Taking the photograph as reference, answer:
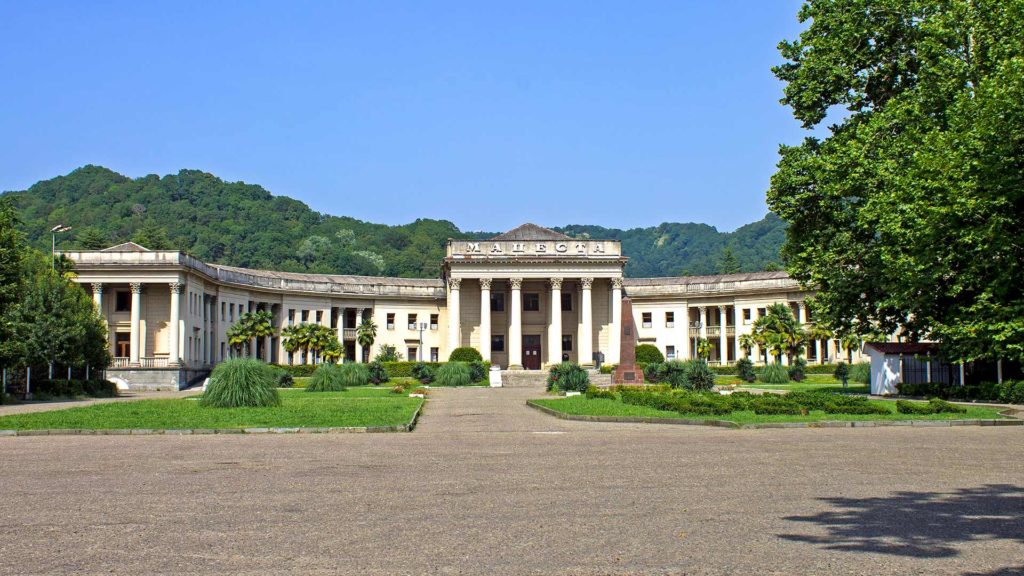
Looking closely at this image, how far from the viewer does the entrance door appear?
89938 millimetres

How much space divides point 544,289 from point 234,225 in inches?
3038

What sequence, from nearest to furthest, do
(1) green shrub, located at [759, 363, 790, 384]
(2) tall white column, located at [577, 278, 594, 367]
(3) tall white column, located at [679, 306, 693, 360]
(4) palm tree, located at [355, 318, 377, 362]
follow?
(1) green shrub, located at [759, 363, 790, 384] < (2) tall white column, located at [577, 278, 594, 367] < (4) palm tree, located at [355, 318, 377, 362] < (3) tall white column, located at [679, 306, 693, 360]

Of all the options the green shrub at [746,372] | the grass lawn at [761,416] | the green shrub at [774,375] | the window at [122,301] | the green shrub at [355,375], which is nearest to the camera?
the grass lawn at [761,416]

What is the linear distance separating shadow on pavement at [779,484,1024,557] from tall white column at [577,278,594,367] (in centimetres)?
7219

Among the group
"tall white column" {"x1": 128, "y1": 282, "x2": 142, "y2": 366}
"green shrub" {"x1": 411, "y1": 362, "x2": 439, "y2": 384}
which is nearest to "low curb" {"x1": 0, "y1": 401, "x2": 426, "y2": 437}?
"green shrub" {"x1": 411, "y1": 362, "x2": 439, "y2": 384}

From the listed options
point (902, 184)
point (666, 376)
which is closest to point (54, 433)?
point (902, 184)

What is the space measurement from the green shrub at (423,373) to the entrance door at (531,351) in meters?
22.0

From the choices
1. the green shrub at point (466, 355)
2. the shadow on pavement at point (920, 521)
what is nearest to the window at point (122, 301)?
the green shrub at point (466, 355)

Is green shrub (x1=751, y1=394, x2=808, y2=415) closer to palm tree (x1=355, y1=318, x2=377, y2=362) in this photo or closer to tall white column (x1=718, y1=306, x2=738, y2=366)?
tall white column (x1=718, y1=306, x2=738, y2=366)

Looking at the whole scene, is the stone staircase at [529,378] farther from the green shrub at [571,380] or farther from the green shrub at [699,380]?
the green shrub at [699,380]

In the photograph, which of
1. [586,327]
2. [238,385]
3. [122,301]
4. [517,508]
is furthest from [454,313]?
[517,508]

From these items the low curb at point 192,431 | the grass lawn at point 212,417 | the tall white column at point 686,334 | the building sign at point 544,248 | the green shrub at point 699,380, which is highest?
the building sign at point 544,248

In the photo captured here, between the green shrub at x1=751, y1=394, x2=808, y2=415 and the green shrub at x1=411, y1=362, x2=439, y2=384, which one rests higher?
the green shrub at x1=411, y1=362, x2=439, y2=384

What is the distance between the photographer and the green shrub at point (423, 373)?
2559 inches
